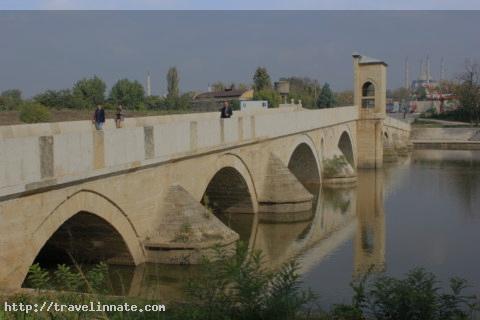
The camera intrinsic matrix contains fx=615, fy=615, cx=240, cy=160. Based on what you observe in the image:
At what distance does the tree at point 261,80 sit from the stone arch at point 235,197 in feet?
142

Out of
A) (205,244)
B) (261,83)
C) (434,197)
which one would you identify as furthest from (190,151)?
(261,83)

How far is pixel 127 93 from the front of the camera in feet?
137

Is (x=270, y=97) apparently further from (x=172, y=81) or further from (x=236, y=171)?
(x=236, y=171)

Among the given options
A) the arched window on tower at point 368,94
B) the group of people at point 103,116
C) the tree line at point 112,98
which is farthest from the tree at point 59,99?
the group of people at point 103,116

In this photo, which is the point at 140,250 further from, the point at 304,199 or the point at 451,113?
the point at 451,113

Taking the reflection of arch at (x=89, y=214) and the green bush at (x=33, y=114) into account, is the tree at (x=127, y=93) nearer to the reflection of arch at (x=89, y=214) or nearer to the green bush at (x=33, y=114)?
the green bush at (x=33, y=114)

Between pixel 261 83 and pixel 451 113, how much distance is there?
17.8 meters

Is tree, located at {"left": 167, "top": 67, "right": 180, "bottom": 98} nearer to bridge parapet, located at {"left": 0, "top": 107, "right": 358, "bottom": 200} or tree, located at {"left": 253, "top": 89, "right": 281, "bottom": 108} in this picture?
tree, located at {"left": 253, "top": 89, "right": 281, "bottom": 108}

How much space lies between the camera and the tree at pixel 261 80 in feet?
194

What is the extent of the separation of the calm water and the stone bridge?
1.87ft

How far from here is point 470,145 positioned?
39.4 metres

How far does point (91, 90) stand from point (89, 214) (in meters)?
29.4

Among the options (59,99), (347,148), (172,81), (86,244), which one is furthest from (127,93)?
(86,244)

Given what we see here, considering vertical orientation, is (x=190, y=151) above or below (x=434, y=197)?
above
